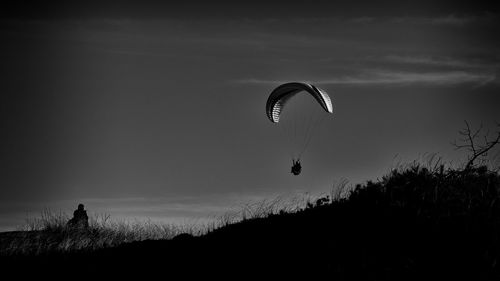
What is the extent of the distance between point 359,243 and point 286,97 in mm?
16803

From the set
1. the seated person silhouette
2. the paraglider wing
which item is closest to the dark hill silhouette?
the seated person silhouette

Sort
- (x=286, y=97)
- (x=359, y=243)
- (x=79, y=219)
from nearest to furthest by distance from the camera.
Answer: (x=359, y=243)
(x=79, y=219)
(x=286, y=97)

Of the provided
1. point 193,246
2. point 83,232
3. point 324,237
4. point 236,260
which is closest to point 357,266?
point 324,237

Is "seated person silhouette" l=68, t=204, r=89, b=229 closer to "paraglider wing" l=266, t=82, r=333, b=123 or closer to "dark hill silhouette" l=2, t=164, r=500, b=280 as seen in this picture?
"dark hill silhouette" l=2, t=164, r=500, b=280

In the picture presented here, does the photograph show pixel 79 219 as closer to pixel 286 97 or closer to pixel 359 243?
pixel 286 97

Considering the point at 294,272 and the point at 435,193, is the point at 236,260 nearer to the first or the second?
the point at 294,272

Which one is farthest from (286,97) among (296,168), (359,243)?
(359,243)

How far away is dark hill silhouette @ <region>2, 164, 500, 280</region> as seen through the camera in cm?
1287

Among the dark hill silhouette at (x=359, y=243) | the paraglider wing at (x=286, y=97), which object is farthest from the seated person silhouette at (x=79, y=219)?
the paraglider wing at (x=286, y=97)

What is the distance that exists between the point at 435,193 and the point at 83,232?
14.2m

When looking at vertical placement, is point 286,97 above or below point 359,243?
above

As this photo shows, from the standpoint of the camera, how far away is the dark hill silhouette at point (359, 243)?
1287 centimetres

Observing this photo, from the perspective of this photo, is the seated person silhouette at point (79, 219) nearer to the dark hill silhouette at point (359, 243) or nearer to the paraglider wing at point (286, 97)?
the dark hill silhouette at point (359, 243)

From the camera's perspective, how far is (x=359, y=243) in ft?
45.6
